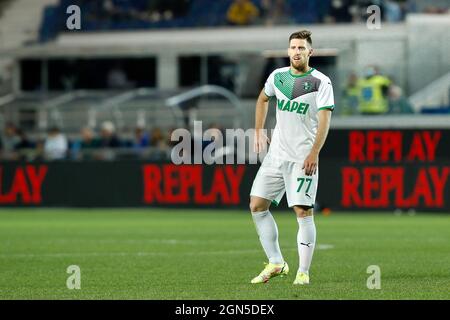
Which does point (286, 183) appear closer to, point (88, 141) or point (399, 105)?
point (399, 105)

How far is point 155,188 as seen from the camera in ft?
91.2

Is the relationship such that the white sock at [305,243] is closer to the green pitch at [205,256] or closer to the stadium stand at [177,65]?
the green pitch at [205,256]

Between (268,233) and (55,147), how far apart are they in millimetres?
18137

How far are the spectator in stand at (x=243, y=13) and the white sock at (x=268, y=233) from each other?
2454cm

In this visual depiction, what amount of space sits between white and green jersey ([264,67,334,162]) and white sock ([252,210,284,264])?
0.65m

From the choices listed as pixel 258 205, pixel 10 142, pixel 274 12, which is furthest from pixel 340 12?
pixel 258 205

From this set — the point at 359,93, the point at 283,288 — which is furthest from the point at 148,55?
the point at 283,288

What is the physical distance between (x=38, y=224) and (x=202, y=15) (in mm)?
15332

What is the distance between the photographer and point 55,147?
2945cm

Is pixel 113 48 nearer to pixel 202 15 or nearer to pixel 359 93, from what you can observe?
pixel 202 15

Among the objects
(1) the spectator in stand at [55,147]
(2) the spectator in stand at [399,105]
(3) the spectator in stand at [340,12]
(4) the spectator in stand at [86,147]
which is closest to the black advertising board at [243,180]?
(1) the spectator in stand at [55,147]

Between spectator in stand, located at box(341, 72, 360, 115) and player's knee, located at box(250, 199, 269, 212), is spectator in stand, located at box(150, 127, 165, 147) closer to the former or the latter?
spectator in stand, located at box(341, 72, 360, 115)

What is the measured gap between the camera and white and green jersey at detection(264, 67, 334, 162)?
11477 millimetres
